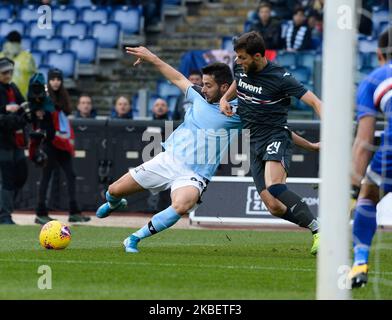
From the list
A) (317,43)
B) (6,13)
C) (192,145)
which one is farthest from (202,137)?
(6,13)

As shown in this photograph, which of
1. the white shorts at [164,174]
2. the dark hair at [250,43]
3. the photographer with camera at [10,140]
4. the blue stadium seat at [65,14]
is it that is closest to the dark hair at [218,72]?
the dark hair at [250,43]

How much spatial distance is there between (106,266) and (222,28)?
16206mm

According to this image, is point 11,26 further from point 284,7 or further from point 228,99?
point 228,99

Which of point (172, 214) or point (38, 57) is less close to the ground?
point (38, 57)

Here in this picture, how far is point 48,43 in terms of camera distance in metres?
26.2

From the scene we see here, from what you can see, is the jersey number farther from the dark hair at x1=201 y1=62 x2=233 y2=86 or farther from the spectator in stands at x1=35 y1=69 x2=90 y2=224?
the spectator in stands at x1=35 y1=69 x2=90 y2=224

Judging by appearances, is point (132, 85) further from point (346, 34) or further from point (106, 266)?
point (346, 34)

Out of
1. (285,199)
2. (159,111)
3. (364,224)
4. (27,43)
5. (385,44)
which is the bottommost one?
(159,111)

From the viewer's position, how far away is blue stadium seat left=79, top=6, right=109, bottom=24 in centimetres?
2658

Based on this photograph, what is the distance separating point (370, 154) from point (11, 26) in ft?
60.2

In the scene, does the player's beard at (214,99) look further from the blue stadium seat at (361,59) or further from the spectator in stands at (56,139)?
the blue stadium seat at (361,59)

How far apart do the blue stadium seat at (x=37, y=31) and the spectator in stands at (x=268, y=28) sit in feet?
17.9

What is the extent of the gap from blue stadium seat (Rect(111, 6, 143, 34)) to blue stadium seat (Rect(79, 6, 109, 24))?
7.9 inches

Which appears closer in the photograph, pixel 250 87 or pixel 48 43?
pixel 250 87
